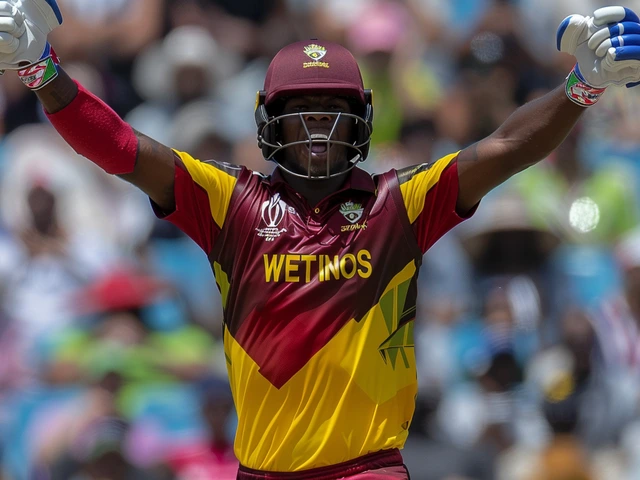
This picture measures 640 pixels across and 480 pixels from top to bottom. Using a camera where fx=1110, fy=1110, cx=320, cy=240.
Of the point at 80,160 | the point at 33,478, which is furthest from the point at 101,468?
the point at 80,160

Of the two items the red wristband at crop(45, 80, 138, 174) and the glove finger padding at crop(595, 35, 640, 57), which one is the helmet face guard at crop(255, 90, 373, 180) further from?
the glove finger padding at crop(595, 35, 640, 57)

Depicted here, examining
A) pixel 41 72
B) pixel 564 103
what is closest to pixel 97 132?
pixel 41 72

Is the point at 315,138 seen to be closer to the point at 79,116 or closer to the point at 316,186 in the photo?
the point at 316,186

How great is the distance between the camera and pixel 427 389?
22.4 ft

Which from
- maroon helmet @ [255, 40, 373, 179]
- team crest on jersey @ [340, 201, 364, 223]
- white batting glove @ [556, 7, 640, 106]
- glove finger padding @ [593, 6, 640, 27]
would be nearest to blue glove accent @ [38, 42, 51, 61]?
maroon helmet @ [255, 40, 373, 179]

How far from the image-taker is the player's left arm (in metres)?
3.59

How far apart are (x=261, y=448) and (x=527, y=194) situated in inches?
163

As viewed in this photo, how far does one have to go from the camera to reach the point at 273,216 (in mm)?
3891

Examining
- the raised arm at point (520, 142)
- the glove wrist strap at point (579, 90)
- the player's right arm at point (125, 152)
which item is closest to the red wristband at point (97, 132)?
the player's right arm at point (125, 152)

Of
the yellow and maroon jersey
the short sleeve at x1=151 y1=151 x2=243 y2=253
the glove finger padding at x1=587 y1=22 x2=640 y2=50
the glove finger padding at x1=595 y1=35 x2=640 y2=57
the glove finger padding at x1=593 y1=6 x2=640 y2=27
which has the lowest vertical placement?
the yellow and maroon jersey

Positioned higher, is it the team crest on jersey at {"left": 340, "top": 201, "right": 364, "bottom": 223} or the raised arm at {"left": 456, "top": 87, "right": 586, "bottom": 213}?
the raised arm at {"left": 456, "top": 87, "right": 586, "bottom": 213}

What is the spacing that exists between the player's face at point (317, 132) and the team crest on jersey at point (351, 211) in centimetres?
13

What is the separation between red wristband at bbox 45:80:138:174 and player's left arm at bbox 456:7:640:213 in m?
1.15

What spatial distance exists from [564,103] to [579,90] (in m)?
0.07
